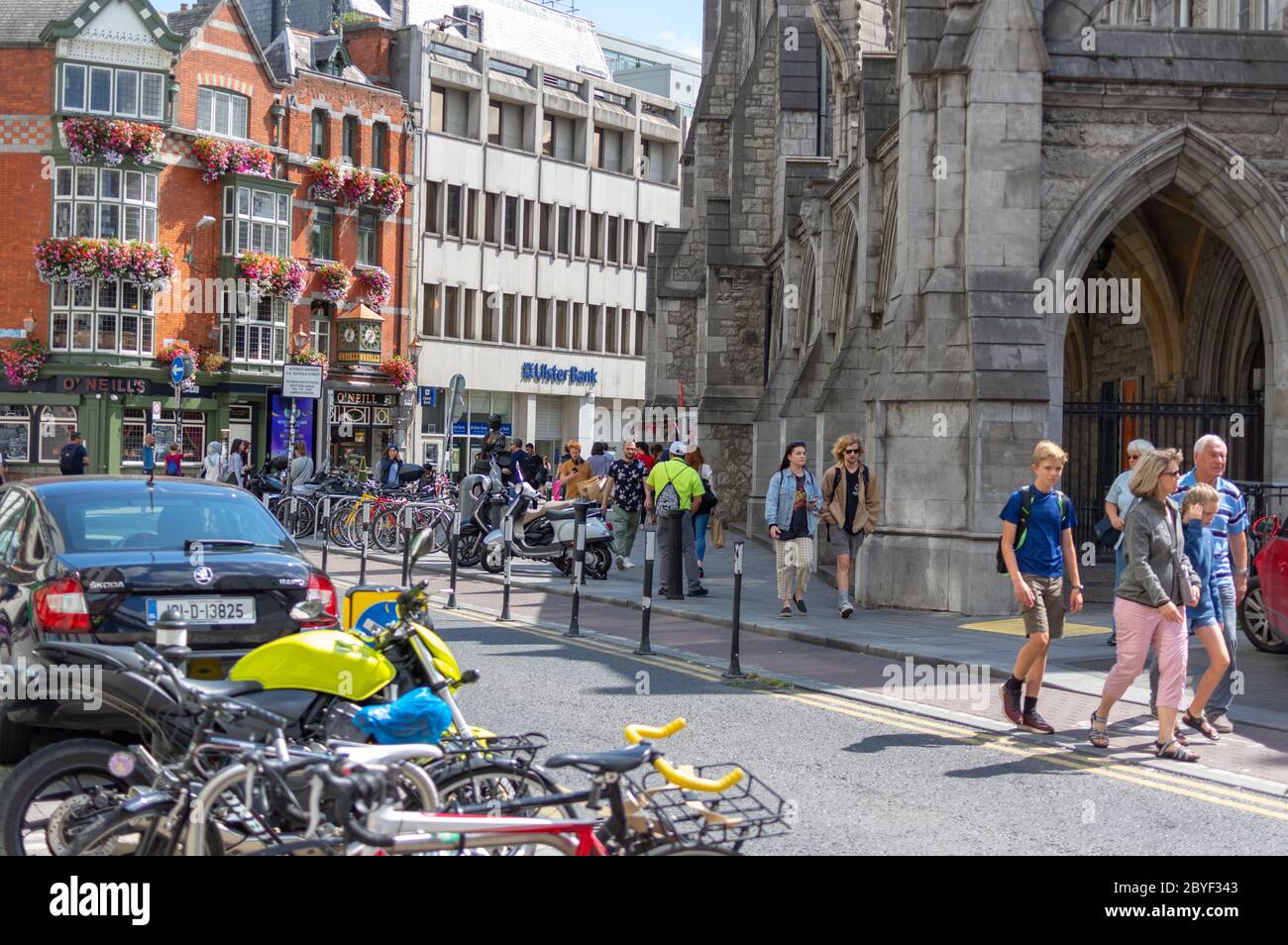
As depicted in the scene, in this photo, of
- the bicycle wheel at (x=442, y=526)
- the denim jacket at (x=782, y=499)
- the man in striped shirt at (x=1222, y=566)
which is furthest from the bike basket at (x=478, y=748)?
the bicycle wheel at (x=442, y=526)

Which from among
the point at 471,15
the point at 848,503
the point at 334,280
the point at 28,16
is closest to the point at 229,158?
the point at 334,280

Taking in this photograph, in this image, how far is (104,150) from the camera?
43.2m

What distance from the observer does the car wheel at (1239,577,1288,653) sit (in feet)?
43.3

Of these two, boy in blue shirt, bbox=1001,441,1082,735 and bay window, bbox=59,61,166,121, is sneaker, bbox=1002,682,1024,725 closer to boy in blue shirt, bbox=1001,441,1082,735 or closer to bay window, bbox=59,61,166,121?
boy in blue shirt, bbox=1001,441,1082,735

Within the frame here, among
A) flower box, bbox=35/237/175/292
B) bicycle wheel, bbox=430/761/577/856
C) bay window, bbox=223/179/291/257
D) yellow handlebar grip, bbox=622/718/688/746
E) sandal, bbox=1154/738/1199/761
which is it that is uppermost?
bay window, bbox=223/179/291/257

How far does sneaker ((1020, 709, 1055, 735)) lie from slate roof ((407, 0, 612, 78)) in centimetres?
5780

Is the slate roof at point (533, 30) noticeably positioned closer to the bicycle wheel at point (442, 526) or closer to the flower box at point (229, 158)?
the flower box at point (229, 158)

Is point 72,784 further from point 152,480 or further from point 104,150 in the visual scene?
point 104,150

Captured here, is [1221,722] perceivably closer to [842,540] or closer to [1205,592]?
[1205,592]

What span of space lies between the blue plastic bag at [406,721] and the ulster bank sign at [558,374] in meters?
54.9

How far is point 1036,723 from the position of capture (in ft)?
31.9

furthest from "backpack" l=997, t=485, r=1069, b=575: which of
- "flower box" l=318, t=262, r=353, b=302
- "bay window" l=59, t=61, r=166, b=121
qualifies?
"flower box" l=318, t=262, r=353, b=302

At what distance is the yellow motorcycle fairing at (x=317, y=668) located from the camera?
575 centimetres

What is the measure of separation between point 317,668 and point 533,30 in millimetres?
66424
